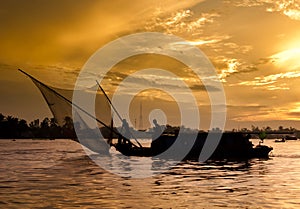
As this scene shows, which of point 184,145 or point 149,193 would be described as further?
point 184,145

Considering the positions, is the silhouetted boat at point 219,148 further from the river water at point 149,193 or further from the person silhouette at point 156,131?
the river water at point 149,193

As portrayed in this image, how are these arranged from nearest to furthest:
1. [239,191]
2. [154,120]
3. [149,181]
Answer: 1. [239,191]
2. [149,181]
3. [154,120]

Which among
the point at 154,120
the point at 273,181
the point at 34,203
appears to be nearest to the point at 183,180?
the point at 273,181

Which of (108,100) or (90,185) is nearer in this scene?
(90,185)

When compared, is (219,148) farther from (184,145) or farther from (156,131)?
(156,131)

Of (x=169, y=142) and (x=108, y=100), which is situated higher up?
(x=108, y=100)

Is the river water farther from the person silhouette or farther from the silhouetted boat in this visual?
the silhouetted boat

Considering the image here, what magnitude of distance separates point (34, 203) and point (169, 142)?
2053 inches

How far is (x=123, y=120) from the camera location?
73625 millimetres

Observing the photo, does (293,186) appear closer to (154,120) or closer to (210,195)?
(210,195)

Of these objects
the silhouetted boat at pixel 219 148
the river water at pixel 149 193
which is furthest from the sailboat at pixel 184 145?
the river water at pixel 149 193

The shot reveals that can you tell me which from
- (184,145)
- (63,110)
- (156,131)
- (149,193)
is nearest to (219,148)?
(184,145)

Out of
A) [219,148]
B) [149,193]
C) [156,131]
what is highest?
[156,131]

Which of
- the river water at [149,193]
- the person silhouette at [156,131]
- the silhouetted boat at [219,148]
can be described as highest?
the person silhouette at [156,131]
